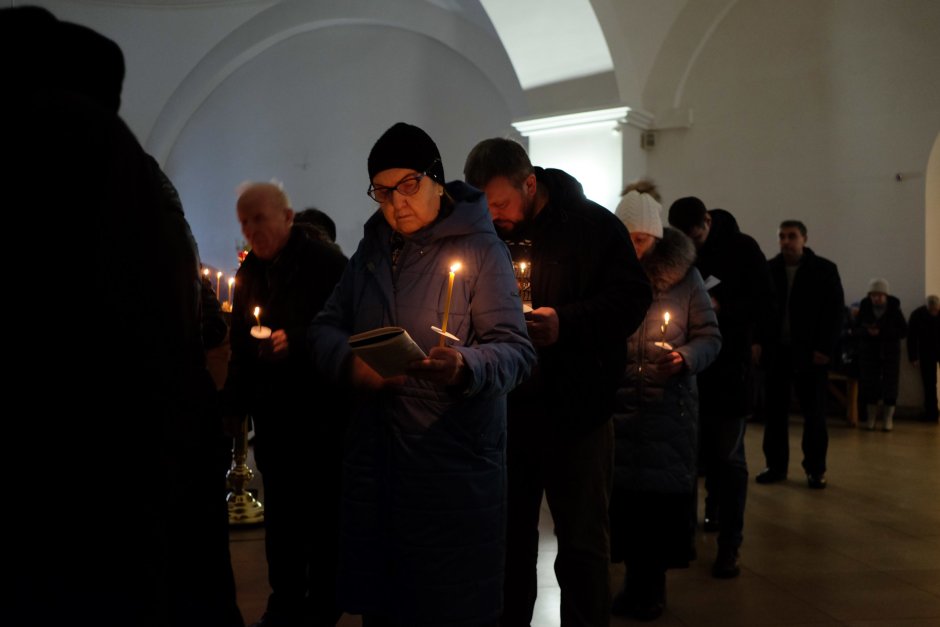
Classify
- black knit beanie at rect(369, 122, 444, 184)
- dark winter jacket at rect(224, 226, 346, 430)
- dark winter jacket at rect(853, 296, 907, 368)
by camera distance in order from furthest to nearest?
dark winter jacket at rect(853, 296, 907, 368) < dark winter jacket at rect(224, 226, 346, 430) < black knit beanie at rect(369, 122, 444, 184)

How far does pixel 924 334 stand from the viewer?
35.2 ft

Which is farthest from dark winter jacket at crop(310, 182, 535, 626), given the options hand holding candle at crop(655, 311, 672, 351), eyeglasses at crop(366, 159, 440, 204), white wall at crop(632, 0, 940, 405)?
white wall at crop(632, 0, 940, 405)

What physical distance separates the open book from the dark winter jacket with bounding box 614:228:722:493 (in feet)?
5.98

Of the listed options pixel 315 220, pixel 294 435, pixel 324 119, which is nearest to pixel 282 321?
pixel 294 435

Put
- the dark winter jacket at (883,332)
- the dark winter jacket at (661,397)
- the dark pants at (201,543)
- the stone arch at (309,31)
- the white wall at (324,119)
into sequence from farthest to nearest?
the white wall at (324,119)
the stone arch at (309,31)
the dark winter jacket at (883,332)
the dark winter jacket at (661,397)
the dark pants at (201,543)

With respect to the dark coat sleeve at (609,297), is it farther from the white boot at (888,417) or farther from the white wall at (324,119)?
the white wall at (324,119)

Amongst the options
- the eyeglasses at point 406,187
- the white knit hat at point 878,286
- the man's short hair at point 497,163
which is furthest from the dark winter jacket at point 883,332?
the eyeglasses at point 406,187

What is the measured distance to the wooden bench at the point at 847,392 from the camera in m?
10.5

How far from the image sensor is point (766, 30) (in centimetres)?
1138

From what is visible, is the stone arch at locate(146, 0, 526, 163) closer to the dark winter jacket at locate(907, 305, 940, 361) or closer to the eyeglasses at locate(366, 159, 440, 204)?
the dark winter jacket at locate(907, 305, 940, 361)

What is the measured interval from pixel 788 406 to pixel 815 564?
233 centimetres

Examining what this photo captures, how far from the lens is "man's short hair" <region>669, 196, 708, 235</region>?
5.10 meters

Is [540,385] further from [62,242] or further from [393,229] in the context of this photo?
[62,242]

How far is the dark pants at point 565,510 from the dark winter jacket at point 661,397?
0.78 m
